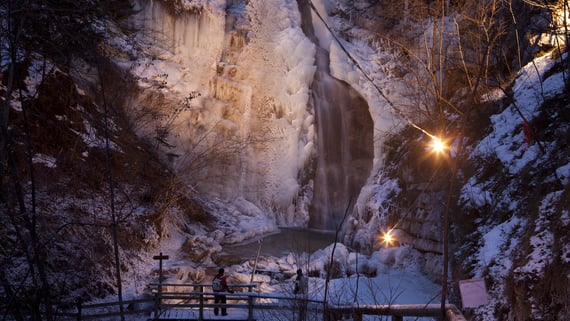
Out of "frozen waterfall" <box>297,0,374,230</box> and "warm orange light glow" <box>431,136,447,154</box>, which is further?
"frozen waterfall" <box>297,0,374,230</box>

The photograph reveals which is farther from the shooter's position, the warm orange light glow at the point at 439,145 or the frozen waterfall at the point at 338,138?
the frozen waterfall at the point at 338,138

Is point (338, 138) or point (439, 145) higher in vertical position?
point (338, 138)

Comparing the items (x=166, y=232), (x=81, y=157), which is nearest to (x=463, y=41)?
(x=166, y=232)

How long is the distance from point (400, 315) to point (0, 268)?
3.40m

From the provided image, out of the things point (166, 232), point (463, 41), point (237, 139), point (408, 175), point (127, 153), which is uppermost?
point (463, 41)

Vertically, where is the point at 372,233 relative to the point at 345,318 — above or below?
above

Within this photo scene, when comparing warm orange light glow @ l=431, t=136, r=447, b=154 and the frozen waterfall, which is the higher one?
the frozen waterfall

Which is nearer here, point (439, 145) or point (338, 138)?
point (439, 145)

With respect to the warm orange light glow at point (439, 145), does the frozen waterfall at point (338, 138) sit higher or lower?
higher

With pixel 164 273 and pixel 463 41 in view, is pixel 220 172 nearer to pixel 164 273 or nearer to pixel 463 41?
pixel 164 273

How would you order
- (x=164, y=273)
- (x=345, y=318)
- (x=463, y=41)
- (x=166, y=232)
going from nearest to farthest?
(x=345, y=318), (x=164, y=273), (x=166, y=232), (x=463, y=41)

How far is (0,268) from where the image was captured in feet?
10.7

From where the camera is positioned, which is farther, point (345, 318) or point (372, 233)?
point (372, 233)

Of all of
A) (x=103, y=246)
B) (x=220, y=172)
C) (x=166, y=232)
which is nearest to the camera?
(x=103, y=246)
